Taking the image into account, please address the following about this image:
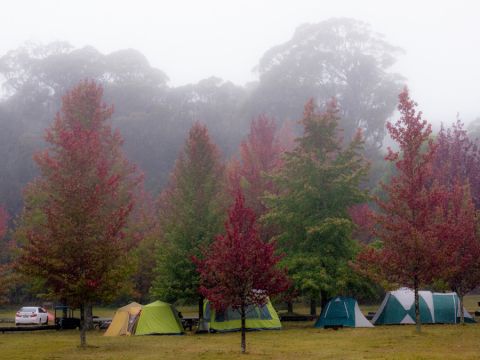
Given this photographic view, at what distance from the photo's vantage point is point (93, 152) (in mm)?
23125

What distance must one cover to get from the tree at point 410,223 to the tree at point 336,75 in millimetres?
52622

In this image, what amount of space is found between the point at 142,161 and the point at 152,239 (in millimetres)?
45776

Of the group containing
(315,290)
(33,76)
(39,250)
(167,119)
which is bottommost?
(315,290)

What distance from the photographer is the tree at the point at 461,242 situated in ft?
81.7

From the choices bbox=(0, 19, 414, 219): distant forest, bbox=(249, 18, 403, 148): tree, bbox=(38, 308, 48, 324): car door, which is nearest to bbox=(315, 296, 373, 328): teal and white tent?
bbox=(38, 308, 48, 324): car door

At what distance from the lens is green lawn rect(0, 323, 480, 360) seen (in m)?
17.5

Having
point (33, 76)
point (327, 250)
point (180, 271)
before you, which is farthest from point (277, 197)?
point (33, 76)

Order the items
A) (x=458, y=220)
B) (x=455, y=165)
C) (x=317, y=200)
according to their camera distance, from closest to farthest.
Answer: (x=458, y=220) < (x=317, y=200) < (x=455, y=165)

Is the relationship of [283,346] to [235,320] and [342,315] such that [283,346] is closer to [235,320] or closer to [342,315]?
[342,315]

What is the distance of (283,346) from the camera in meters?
20.4

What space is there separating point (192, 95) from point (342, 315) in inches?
2645

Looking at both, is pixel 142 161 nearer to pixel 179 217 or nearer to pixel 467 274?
pixel 179 217

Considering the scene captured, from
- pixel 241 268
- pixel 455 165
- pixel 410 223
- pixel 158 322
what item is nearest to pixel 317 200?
pixel 410 223

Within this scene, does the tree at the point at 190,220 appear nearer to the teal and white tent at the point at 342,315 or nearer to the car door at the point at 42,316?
the teal and white tent at the point at 342,315
